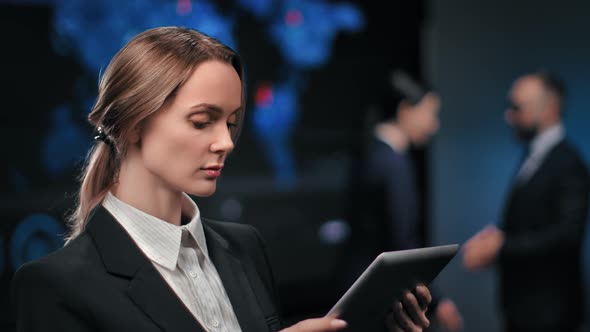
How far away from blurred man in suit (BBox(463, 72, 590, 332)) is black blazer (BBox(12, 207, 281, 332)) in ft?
9.37

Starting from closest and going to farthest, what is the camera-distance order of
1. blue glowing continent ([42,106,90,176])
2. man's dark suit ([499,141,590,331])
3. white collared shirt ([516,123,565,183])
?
blue glowing continent ([42,106,90,176]), man's dark suit ([499,141,590,331]), white collared shirt ([516,123,565,183])

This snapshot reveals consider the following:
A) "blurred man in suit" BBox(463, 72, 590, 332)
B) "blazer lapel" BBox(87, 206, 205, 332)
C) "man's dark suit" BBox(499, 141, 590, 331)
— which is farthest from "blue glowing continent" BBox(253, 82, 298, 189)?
"blazer lapel" BBox(87, 206, 205, 332)

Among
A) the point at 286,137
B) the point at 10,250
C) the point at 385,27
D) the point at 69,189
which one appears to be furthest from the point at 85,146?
the point at 385,27

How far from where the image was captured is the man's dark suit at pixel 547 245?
405cm

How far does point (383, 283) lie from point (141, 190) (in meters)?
0.52

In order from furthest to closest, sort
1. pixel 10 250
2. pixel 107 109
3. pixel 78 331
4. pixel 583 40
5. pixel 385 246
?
pixel 583 40
pixel 385 246
pixel 10 250
pixel 107 109
pixel 78 331

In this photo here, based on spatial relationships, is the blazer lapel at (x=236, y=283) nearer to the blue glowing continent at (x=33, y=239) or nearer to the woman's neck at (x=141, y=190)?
the woman's neck at (x=141, y=190)

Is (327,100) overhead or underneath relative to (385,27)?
underneath

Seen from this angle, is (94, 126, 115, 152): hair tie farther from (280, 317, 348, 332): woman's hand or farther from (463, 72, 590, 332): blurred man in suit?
(463, 72, 590, 332): blurred man in suit

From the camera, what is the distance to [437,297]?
3.94 meters

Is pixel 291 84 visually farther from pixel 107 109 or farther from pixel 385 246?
pixel 107 109

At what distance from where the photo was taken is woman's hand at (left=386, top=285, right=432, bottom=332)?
5.15ft

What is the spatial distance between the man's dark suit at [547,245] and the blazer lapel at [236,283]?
9.11 feet

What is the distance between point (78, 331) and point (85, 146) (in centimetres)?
264
